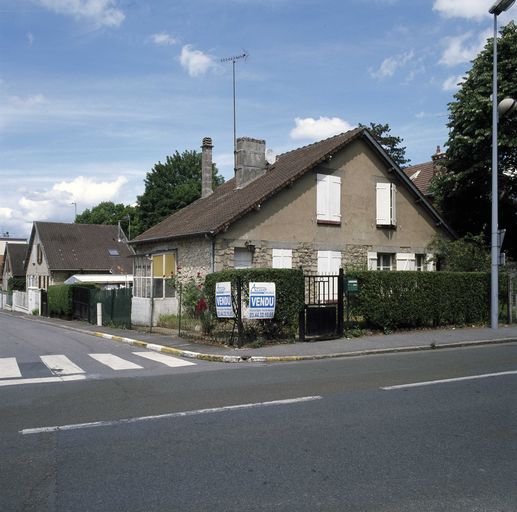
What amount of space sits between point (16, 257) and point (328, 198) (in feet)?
154

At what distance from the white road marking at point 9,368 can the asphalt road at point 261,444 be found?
4.03 feet

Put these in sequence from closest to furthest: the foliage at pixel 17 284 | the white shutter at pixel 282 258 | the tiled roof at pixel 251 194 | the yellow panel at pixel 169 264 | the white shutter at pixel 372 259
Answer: the tiled roof at pixel 251 194
the white shutter at pixel 282 258
the yellow panel at pixel 169 264
the white shutter at pixel 372 259
the foliage at pixel 17 284

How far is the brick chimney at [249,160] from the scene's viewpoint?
76.8 ft

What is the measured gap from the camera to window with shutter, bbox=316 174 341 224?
21359 millimetres

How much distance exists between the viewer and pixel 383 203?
913 inches

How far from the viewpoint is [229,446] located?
5.53 metres

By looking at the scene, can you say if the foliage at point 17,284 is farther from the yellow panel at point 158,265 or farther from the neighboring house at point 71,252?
the yellow panel at point 158,265

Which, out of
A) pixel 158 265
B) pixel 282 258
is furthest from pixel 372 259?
pixel 158 265

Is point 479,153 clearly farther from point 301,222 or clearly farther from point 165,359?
point 165,359

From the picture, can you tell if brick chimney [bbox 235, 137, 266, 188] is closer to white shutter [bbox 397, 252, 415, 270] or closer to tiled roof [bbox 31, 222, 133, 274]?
white shutter [bbox 397, 252, 415, 270]

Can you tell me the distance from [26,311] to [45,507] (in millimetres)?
42186

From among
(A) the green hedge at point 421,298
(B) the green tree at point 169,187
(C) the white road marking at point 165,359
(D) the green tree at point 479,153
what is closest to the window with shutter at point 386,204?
(D) the green tree at point 479,153

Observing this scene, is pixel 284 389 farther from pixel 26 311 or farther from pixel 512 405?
pixel 26 311

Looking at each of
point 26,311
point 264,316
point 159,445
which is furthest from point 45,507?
point 26,311
